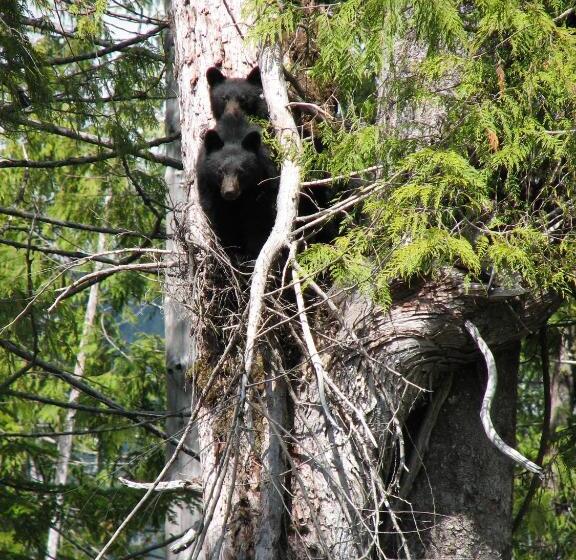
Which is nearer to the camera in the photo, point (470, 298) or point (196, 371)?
point (470, 298)

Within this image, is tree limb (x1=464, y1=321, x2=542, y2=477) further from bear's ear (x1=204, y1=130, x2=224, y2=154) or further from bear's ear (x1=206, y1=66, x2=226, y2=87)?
bear's ear (x1=206, y1=66, x2=226, y2=87)

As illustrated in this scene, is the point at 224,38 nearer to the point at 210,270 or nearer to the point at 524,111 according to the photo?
the point at 210,270

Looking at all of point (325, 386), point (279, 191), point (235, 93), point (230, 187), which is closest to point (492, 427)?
point (325, 386)

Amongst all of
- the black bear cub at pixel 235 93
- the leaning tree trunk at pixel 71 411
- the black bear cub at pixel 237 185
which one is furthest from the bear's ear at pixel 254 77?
the leaning tree trunk at pixel 71 411

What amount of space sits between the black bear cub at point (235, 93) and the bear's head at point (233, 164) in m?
0.23

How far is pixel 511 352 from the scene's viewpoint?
5258 millimetres

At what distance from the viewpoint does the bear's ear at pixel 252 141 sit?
5918mm

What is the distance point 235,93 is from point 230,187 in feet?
2.50

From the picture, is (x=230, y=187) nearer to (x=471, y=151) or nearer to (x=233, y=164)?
(x=233, y=164)

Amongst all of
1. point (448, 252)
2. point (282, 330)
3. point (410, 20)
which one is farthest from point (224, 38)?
point (448, 252)

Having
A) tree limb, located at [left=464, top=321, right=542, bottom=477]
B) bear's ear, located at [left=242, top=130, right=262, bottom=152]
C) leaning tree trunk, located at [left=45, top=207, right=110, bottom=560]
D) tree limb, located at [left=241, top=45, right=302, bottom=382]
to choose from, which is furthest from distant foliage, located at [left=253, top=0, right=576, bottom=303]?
leaning tree trunk, located at [left=45, top=207, right=110, bottom=560]

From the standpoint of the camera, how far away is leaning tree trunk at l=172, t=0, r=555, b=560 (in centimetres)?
441

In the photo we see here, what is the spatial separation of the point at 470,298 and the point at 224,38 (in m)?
2.59

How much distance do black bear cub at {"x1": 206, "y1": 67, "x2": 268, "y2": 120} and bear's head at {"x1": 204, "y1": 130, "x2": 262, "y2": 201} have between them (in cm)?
23
